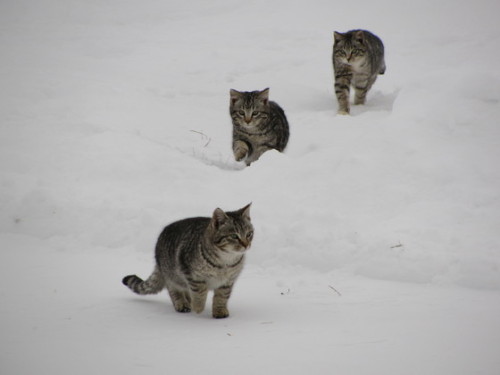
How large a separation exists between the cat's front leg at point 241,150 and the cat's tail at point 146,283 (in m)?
3.62

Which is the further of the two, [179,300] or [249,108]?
[249,108]

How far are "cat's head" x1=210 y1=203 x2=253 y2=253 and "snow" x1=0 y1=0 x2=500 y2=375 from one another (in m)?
0.62

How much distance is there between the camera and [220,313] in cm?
511

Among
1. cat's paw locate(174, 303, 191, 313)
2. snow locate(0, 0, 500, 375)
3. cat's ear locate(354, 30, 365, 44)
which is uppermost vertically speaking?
cat's ear locate(354, 30, 365, 44)

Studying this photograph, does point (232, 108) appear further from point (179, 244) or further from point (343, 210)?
point (179, 244)

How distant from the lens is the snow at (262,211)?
165 inches

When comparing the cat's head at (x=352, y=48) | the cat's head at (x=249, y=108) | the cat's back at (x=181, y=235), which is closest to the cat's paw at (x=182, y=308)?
the cat's back at (x=181, y=235)

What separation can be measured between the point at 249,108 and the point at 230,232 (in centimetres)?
417

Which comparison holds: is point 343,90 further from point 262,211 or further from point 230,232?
point 230,232

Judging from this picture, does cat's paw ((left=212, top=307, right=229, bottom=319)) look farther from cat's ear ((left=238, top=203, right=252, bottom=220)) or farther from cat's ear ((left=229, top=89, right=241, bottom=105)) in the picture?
cat's ear ((left=229, top=89, right=241, bottom=105))

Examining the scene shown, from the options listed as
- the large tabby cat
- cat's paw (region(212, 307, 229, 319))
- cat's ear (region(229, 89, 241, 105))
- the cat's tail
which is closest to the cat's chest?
the large tabby cat

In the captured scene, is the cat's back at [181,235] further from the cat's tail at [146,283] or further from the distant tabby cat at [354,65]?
the distant tabby cat at [354,65]

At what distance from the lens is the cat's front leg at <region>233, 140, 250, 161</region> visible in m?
8.95

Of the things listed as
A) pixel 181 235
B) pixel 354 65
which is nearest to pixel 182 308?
pixel 181 235
